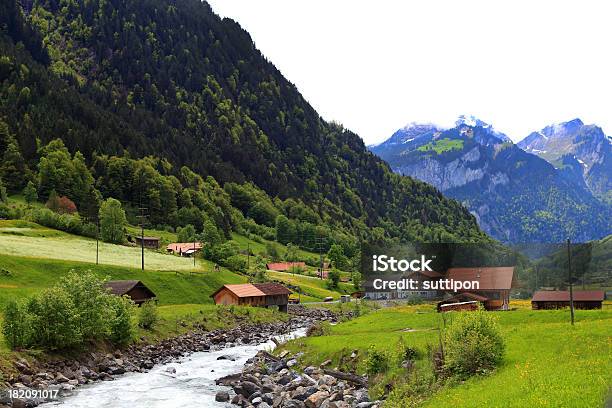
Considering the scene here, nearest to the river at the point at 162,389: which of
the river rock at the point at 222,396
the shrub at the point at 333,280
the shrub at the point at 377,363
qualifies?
the river rock at the point at 222,396

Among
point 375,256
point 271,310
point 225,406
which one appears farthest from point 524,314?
point 375,256

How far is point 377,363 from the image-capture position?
1668 inches

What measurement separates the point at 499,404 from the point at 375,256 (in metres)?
129

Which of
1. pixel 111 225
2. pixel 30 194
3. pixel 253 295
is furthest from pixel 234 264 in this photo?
pixel 30 194

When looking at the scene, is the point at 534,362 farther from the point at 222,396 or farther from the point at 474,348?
the point at 222,396

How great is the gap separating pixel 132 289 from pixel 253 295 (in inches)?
1369

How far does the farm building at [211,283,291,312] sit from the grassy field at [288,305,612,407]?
66.3 m

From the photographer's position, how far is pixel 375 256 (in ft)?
503

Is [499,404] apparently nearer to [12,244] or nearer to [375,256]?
[12,244]

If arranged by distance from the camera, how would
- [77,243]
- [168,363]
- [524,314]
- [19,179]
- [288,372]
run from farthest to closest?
1. [19,179]
2. [77,243]
3. [168,363]
4. [524,314]
5. [288,372]

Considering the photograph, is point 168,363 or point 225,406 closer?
point 225,406

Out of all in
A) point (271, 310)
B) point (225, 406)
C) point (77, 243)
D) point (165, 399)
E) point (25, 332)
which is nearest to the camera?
point (225, 406)

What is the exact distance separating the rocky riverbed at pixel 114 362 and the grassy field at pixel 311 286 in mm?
69810

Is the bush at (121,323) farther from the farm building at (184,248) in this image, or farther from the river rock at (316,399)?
the farm building at (184,248)
